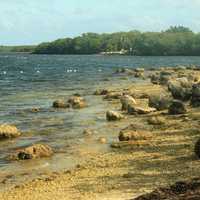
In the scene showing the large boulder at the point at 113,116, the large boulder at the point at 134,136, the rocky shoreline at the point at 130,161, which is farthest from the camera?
the large boulder at the point at 113,116

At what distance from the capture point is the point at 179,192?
32.8 feet

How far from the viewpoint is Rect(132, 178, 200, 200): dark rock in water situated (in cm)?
949

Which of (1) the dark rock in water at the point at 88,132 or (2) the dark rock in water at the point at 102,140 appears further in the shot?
(1) the dark rock in water at the point at 88,132

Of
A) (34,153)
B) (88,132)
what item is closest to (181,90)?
(88,132)

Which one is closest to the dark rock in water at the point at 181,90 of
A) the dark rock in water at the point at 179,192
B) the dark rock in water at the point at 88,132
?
the dark rock in water at the point at 88,132

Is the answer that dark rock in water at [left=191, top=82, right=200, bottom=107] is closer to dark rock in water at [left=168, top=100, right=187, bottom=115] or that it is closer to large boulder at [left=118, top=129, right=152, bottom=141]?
dark rock in water at [left=168, top=100, right=187, bottom=115]

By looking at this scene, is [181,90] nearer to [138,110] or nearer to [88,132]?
[138,110]

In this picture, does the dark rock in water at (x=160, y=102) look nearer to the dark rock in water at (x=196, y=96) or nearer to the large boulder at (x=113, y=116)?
the dark rock in water at (x=196, y=96)

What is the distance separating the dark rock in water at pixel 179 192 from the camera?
949 centimetres

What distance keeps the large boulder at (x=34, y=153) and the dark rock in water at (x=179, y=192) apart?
10.2 m

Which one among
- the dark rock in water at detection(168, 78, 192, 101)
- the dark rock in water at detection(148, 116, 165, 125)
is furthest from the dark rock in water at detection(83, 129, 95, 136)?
the dark rock in water at detection(168, 78, 192, 101)

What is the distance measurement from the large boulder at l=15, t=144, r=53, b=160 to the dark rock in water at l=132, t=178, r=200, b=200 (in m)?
10.2

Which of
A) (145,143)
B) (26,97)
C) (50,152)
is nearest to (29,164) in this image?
(50,152)

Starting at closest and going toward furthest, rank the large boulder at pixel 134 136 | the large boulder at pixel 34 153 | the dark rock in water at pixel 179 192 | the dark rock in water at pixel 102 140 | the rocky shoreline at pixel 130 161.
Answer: the dark rock in water at pixel 179 192, the rocky shoreline at pixel 130 161, the large boulder at pixel 34 153, the large boulder at pixel 134 136, the dark rock in water at pixel 102 140
